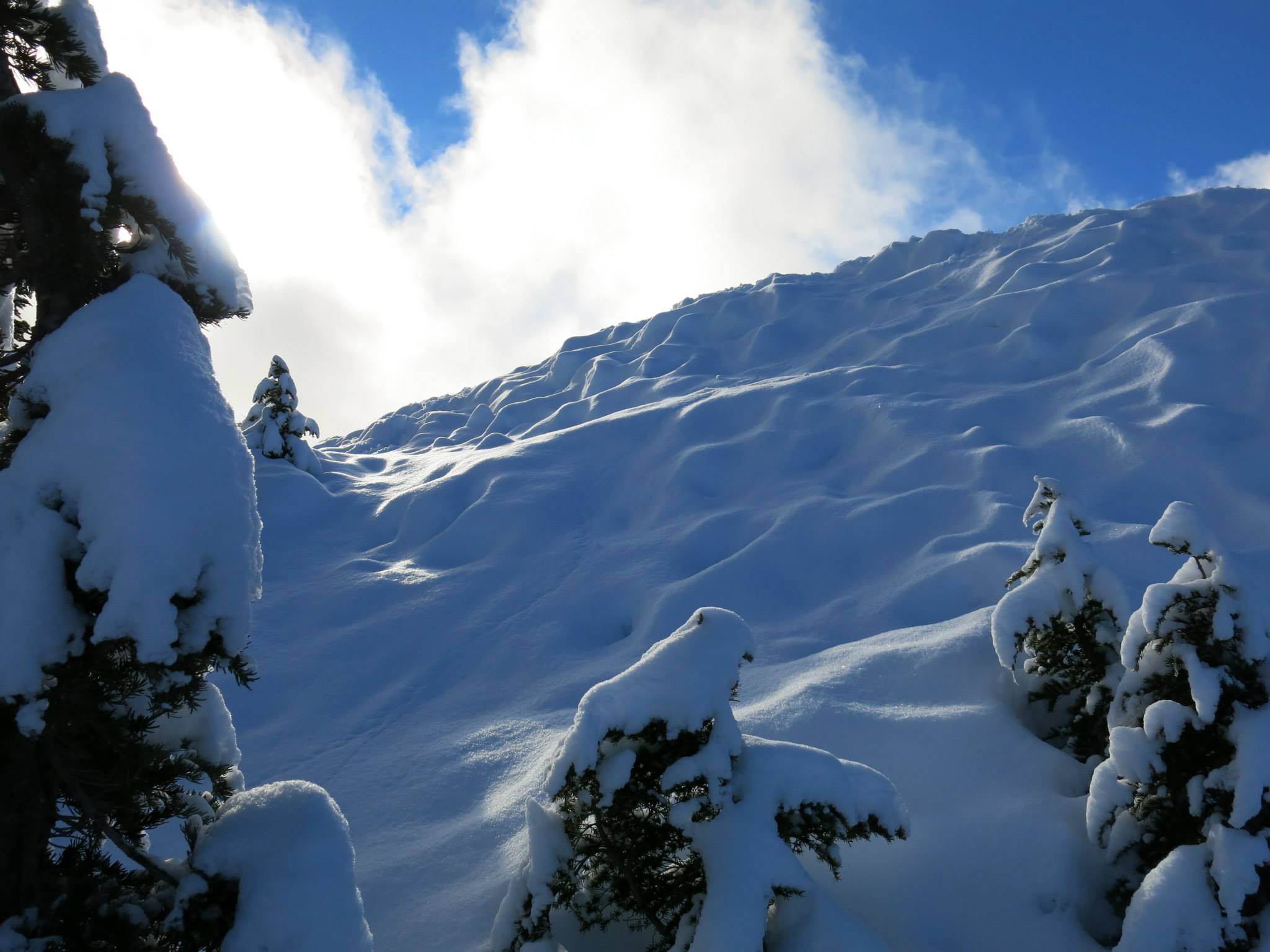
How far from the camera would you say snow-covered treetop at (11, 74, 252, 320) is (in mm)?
2420

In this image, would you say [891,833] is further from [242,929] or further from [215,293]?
[215,293]

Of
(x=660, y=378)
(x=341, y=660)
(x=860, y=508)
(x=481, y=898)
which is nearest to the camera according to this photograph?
(x=481, y=898)

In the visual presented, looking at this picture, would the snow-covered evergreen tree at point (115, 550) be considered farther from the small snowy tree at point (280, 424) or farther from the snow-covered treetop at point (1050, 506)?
the small snowy tree at point (280, 424)

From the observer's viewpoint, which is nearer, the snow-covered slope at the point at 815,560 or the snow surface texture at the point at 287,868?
the snow surface texture at the point at 287,868

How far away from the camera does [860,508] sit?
945cm

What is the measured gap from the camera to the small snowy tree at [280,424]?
14648 millimetres

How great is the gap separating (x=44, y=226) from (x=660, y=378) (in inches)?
688

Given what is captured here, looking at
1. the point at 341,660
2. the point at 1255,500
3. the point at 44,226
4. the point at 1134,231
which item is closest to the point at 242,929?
the point at 44,226

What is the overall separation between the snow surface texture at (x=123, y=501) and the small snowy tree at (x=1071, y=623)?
4304 mm

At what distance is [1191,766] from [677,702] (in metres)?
2.65

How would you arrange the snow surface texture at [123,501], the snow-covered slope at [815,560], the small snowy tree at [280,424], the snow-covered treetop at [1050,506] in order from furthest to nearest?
the small snowy tree at [280,424] → the snow-covered treetop at [1050,506] → the snow-covered slope at [815,560] → the snow surface texture at [123,501]

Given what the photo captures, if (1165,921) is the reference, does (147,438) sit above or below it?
above

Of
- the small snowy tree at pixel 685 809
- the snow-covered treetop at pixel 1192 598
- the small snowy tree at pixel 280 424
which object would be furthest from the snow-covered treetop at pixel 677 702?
the small snowy tree at pixel 280 424

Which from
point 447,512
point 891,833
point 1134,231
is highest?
point 1134,231
